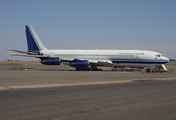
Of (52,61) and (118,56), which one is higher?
(118,56)

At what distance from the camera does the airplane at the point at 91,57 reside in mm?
47469

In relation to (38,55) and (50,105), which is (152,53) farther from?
(50,105)

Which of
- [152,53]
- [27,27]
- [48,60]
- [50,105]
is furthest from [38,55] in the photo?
[50,105]

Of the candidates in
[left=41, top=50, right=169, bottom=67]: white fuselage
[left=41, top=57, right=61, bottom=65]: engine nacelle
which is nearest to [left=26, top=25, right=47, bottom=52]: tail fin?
[left=41, top=50, right=169, bottom=67]: white fuselage

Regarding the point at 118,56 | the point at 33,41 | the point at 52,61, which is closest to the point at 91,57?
the point at 118,56

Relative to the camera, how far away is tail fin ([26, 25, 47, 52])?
5416cm

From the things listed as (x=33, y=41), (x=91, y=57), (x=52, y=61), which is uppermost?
(x=33, y=41)

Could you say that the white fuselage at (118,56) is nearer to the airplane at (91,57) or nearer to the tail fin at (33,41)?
the airplane at (91,57)

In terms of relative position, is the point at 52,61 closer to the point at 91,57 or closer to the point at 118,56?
the point at 91,57

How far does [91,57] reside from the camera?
168 feet

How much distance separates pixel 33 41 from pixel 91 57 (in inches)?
559

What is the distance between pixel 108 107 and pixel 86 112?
1.36 metres

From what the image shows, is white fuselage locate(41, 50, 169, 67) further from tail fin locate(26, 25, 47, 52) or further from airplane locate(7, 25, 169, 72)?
tail fin locate(26, 25, 47, 52)

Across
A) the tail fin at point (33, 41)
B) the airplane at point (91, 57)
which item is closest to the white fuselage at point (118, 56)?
the airplane at point (91, 57)
